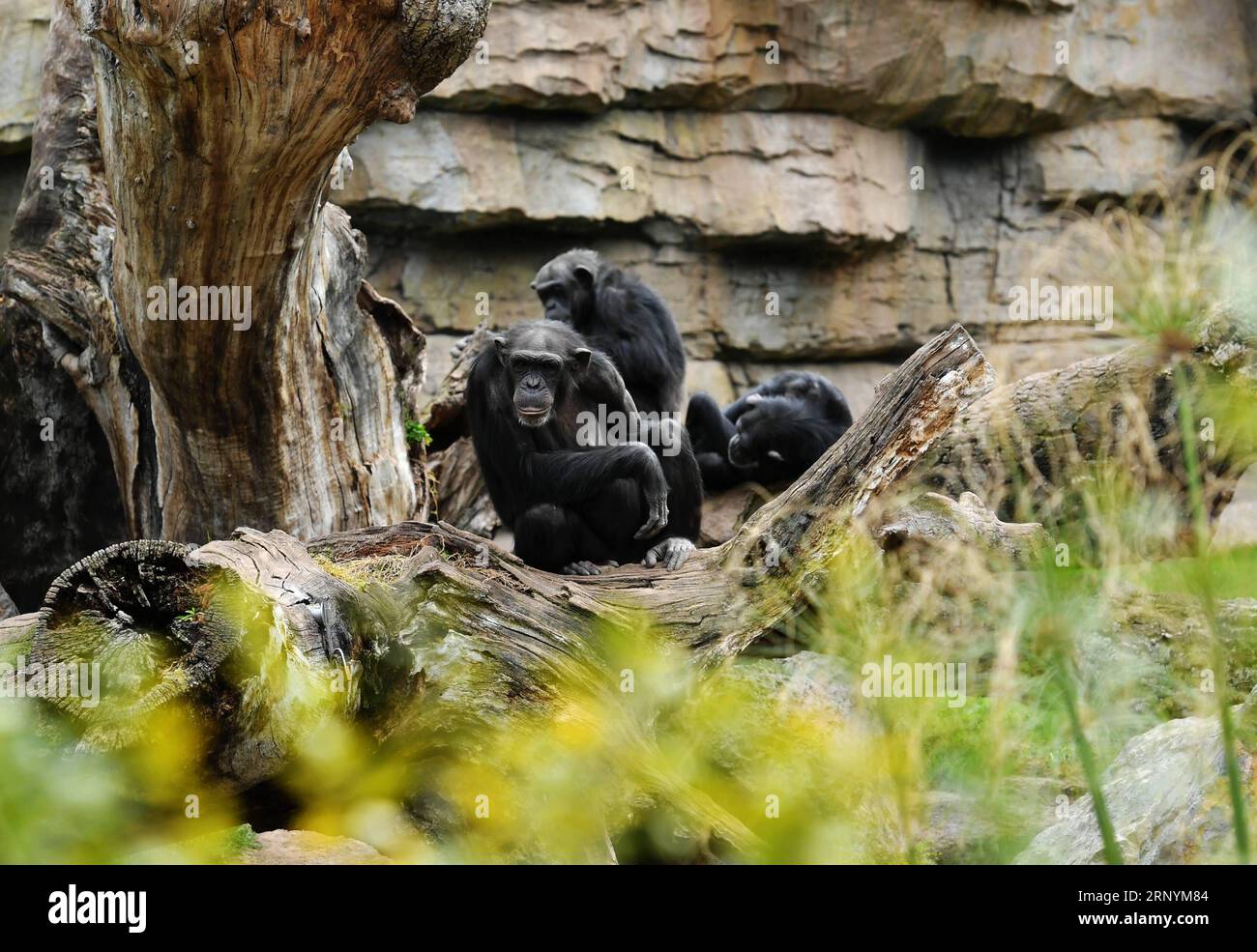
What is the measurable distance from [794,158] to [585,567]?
838 cm

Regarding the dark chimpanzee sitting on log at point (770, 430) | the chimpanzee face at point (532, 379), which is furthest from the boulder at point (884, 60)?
the chimpanzee face at point (532, 379)

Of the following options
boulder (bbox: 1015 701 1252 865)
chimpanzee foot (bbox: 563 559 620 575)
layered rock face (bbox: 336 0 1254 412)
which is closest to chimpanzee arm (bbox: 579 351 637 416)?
chimpanzee foot (bbox: 563 559 620 575)

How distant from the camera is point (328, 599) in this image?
438 cm

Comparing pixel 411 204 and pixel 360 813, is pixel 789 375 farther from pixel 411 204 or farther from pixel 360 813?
pixel 360 813

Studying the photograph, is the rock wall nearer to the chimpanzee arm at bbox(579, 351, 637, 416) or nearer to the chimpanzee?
the chimpanzee

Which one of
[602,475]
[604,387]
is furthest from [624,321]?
[602,475]

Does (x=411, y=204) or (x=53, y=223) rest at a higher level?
(x=411, y=204)

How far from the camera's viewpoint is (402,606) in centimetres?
471

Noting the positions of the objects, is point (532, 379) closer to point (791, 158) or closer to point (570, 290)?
point (570, 290)

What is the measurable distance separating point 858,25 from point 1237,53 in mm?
4541

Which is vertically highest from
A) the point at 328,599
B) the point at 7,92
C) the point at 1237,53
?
the point at 1237,53

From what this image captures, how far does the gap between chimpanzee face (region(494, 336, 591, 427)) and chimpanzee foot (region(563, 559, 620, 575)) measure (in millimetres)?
750

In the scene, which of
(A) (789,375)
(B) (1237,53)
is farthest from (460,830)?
(B) (1237,53)

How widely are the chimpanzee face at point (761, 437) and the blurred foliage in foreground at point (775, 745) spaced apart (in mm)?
3494
